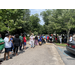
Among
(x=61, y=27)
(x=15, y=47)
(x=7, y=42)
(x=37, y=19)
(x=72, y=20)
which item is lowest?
(x=15, y=47)

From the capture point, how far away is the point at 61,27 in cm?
1666

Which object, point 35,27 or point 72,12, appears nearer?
point 72,12

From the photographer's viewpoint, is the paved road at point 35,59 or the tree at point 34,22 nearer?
the paved road at point 35,59

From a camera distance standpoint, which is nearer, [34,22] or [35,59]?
[35,59]

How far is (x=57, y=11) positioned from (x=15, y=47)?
577 inches

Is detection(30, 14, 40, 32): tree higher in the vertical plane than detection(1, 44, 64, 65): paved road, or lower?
higher

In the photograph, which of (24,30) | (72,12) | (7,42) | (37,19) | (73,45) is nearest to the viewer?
(7,42)

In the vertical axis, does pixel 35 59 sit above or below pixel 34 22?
below

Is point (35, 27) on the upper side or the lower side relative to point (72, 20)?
upper

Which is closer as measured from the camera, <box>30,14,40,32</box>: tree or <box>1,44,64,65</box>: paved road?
<box>1,44,64,65</box>: paved road

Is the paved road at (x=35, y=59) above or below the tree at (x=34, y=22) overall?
below

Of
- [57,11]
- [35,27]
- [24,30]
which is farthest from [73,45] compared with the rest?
[35,27]

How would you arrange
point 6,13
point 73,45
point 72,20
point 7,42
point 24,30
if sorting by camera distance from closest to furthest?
point 7,42, point 73,45, point 72,20, point 6,13, point 24,30

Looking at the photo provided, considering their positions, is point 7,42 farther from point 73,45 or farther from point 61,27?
point 61,27
